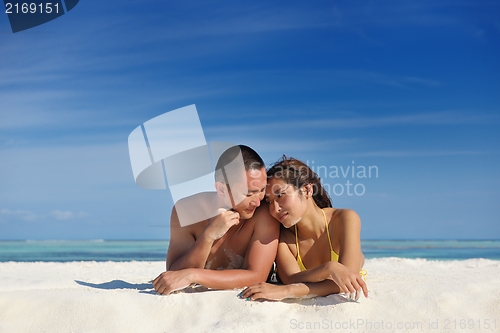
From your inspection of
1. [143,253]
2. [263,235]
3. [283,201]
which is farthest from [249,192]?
[143,253]

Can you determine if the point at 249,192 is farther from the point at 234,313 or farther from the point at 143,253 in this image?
the point at 143,253

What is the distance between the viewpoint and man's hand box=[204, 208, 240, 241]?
4.24 metres

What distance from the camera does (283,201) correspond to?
14.8 feet

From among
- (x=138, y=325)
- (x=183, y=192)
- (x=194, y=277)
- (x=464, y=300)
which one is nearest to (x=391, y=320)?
(x=464, y=300)

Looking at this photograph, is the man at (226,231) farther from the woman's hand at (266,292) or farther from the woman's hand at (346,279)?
the woman's hand at (346,279)

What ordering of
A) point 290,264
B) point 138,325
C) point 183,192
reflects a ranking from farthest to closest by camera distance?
point 183,192 < point 290,264 < point 138,325

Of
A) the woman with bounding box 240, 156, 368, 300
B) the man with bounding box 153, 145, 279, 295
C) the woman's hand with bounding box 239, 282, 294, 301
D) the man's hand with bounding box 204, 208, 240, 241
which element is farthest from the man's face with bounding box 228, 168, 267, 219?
the woman's hand with bounding box 239, 282, 294, 301

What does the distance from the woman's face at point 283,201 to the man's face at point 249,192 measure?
3.4 inches

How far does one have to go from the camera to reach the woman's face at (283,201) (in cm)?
451

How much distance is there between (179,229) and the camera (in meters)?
4.96

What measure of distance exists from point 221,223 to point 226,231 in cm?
15

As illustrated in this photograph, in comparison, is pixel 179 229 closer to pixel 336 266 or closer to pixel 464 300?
pixel 336 266

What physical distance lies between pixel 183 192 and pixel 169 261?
76 centimetres

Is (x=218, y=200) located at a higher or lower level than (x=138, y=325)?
higher
